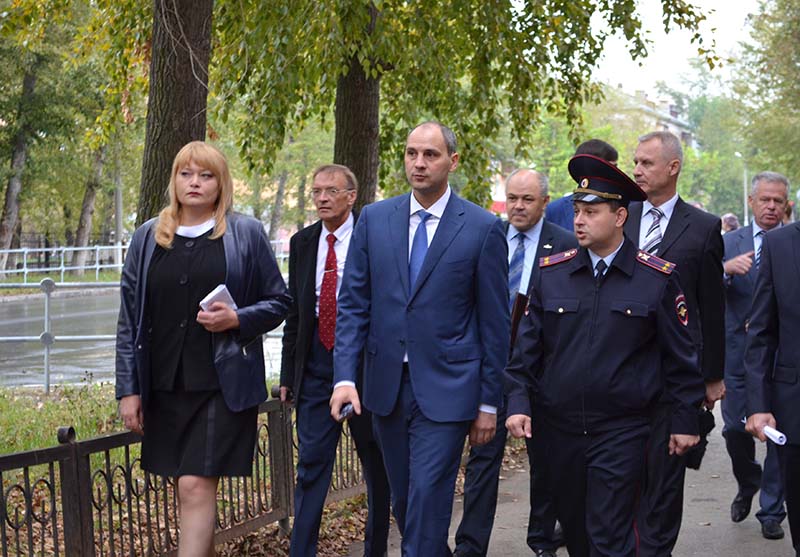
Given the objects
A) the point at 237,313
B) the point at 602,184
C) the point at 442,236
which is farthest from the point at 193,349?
the point at 602,184

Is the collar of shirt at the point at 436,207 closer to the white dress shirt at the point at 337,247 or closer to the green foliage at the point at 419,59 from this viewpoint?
the white dress shirt at the point at 337,247

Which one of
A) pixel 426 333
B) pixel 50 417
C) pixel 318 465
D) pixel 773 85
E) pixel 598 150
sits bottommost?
pixel 50 417

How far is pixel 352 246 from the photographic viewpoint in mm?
5645

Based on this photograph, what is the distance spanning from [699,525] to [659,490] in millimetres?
3272

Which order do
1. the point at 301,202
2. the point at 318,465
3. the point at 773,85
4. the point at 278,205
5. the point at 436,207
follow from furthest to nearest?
the point at 301,202 → the point at 278,205 → the point at 773,85 → the point at 318,465 → the point at 436,207

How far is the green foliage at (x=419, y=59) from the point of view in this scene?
10555mm

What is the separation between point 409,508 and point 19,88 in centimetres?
3524

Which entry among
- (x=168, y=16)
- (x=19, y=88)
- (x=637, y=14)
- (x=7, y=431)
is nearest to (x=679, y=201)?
(x=168, y=16)

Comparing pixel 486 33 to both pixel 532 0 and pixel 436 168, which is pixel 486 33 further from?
pixel 436 168

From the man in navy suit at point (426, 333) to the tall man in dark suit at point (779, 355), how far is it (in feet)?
4.10

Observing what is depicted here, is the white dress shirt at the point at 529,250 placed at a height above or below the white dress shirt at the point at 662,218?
below

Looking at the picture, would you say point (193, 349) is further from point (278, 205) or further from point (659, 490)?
point (278, 205)

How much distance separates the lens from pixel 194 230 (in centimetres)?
556

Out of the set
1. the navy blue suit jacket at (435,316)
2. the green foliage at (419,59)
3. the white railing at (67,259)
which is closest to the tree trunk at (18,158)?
the white railing at (67,259)
